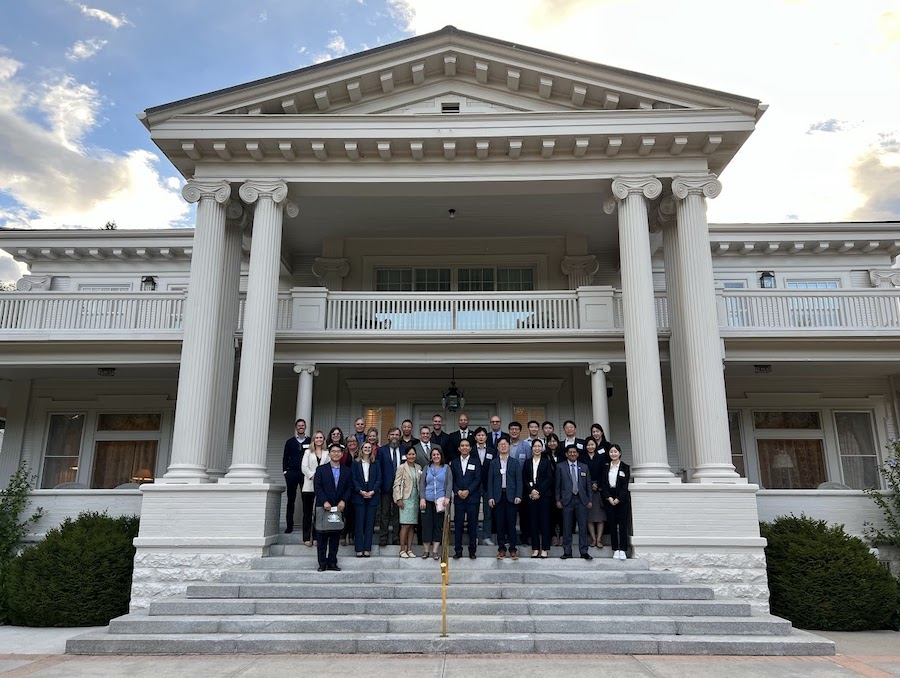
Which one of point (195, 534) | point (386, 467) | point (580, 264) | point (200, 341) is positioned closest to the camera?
point (386, 467)

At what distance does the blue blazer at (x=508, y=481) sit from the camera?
10.6 meters

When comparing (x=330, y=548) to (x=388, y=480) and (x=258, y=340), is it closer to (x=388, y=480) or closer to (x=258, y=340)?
(x=388, y=480)

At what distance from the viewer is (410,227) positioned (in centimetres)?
1722

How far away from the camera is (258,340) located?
12.4 metres

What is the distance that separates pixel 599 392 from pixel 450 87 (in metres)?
6.99

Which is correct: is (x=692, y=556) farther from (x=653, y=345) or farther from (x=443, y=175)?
(x=443, y=175)

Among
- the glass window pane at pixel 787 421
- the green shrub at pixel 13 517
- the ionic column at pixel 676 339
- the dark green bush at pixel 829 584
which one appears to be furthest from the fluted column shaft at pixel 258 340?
the glass window pane at pixel 787 421

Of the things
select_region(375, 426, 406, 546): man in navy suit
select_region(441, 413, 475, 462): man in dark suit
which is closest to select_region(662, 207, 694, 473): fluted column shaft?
select_region(441, 413, 475, 462): man in dark suit

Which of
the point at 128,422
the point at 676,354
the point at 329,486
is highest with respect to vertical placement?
the point at 676,354

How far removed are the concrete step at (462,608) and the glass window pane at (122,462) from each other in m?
9.08

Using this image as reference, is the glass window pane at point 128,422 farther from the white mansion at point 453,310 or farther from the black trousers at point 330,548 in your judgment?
the black trousers at point 330,548

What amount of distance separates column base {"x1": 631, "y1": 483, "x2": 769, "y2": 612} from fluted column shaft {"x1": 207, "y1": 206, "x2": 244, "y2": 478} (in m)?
8.07

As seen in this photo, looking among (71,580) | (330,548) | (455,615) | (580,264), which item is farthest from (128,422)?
(455,615)

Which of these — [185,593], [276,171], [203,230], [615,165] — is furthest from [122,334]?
[615,165]
